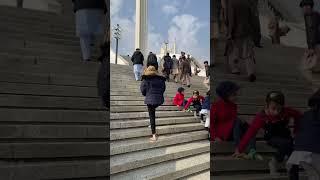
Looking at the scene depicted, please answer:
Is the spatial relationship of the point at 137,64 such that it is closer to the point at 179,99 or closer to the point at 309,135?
the point at 179,99

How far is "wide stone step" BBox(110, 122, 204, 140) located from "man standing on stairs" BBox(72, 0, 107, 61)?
2.44 m

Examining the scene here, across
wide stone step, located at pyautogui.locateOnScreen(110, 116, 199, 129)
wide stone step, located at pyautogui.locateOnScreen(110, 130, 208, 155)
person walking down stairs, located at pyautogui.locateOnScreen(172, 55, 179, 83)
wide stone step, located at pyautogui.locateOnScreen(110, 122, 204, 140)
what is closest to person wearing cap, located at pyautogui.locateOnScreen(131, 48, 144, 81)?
person walking down stairs, located at pyautogui.locateOnScreen(172, 55, 179, 83)

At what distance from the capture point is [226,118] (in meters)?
2.31

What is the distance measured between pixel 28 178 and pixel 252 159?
1215 millimetres

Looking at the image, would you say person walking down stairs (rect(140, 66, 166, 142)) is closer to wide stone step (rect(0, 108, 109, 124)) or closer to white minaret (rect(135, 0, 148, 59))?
wide stone step (rect(0, 108, 109, 124))

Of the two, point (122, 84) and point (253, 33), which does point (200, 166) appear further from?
point (122, 84)

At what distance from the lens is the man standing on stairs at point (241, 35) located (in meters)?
2.34

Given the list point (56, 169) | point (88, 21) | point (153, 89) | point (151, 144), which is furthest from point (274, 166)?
point (153, 89)

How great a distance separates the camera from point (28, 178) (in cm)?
221

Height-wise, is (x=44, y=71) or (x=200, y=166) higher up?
(x=44, y=71)

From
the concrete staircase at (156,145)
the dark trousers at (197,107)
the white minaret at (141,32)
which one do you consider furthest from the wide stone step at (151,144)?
the white minaret at (141,32)

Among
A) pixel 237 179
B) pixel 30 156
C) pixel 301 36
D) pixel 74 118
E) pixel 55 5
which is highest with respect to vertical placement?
A: pixel 55 5

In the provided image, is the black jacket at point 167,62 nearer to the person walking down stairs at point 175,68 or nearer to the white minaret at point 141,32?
the person walking down stairs at point 175,68

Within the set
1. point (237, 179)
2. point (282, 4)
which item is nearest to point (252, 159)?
point (237, 179)
